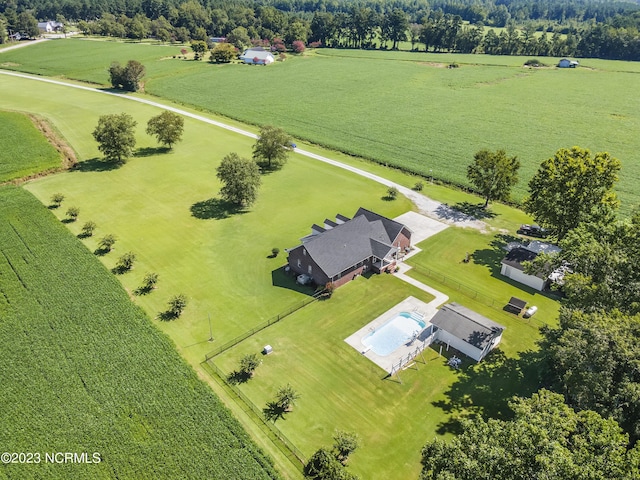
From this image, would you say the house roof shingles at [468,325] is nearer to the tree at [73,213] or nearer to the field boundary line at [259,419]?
the field boundary line at [259,419]

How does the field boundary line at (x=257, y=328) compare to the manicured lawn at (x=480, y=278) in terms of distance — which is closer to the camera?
the field boundary line at (x=257, y=328)

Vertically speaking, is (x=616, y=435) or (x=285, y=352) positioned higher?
→ (x=616, y=435)

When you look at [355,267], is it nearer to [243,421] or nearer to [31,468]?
[243,421]

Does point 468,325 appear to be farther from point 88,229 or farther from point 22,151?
point 22,151

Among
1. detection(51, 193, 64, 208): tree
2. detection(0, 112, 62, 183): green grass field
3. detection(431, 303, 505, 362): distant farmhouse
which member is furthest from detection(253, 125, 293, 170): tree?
detection(431, 303, 505, 362): distant farmhouse

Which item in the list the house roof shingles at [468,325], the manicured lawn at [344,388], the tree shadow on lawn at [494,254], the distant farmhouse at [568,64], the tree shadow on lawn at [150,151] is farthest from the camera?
the distant farmhouse at [568,64]

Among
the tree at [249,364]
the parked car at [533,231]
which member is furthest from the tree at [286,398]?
the parked car at [533,231]

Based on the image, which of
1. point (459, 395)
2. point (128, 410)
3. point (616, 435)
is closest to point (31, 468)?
point (128, 410)

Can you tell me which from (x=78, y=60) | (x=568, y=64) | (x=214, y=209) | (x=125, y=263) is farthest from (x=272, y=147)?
(x=568, y=64)
